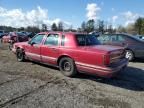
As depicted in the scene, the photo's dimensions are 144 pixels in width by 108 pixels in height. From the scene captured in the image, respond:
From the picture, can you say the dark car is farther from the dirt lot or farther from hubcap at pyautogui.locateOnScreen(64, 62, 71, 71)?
hubcap at pyautogui.locateOnScreen(64, 62, 71, 71)

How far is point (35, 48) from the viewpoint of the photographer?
27.3ft

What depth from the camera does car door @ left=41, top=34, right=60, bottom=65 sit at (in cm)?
739

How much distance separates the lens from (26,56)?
29.8 feet

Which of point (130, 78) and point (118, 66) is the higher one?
point (118, 66)

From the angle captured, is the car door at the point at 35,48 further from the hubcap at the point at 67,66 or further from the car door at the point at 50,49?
the hubcap at the point at 67,66

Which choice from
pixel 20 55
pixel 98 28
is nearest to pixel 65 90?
pixel 20 55

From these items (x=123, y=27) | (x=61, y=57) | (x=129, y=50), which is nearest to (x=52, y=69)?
(x=61, y=57)

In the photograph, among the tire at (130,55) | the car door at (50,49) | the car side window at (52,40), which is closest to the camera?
the car door at (50,49)

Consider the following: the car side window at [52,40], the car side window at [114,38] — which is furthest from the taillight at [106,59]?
the car side window at [114,38]

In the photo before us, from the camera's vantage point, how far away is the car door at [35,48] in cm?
821

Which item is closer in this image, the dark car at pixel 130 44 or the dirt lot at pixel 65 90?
the dirt lot at pixel 65 90

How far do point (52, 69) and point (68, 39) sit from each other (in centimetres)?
168

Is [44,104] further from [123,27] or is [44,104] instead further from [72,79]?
[123,27]

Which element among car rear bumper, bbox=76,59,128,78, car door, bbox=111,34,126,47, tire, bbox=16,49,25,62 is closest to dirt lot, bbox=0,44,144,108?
car rear bumper, bbox=76,59,128,78
